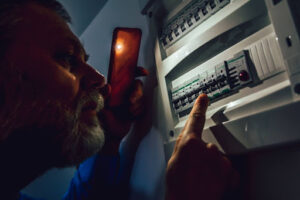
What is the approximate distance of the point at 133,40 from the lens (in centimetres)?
77

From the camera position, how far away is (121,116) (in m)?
0.79

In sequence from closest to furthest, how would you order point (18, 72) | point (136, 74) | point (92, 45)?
point (18, 72) < point (136, 74) < point (92, 45)

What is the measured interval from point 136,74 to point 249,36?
1.31ft

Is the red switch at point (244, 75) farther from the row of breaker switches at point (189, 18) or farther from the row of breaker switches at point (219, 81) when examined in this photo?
the row of breaker switches at point (189, 18)

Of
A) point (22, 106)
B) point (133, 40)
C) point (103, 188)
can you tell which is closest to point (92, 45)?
point (133, 40)

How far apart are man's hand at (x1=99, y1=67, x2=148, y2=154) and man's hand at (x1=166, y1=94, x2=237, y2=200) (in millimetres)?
344

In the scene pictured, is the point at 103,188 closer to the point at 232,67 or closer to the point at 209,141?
the point at 209,141

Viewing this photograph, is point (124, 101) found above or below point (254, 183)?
above

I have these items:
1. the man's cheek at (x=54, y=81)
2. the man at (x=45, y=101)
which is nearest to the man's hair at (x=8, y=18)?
the man at (x=45, y=101)

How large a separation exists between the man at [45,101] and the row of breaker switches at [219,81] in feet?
0.72

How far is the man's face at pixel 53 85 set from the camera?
2.18 feet

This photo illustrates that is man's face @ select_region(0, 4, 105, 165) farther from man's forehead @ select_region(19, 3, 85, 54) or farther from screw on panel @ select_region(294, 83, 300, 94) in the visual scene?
screw on panel @ select_region(294, 83, 300, 94)

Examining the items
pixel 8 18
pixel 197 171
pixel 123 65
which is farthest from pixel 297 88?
pixel 8 18

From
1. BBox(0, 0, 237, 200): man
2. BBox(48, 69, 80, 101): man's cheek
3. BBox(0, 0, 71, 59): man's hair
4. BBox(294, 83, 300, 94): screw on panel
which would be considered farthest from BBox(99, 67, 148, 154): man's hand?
BBox(294, 83, 300, 94): screw on panel
